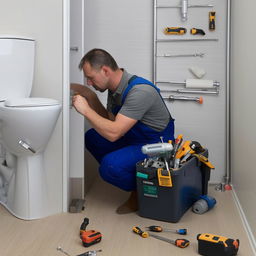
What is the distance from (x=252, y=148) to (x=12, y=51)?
1.32 m

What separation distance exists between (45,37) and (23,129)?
547 mm

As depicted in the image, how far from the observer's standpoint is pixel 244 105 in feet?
7.35

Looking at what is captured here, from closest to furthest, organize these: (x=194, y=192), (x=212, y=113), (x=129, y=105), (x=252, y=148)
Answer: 1. (x=252, y=148)
2. (x=129, y=105)
3. (x=194, y=192)
4. (x=212, y=113)

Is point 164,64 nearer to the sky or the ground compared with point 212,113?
nearer to the sky

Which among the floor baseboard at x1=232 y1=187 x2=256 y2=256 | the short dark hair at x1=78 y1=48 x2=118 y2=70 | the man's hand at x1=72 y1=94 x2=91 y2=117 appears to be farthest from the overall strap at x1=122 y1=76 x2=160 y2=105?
the floor baseboard at x1=232 y1=187 x2=256 y2=256

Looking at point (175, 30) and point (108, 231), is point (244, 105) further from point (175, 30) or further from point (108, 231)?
point (108, 231)

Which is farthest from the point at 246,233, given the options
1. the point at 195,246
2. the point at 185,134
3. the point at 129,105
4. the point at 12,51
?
the point at 12,51

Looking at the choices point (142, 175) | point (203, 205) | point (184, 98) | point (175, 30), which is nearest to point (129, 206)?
point (142, 175)

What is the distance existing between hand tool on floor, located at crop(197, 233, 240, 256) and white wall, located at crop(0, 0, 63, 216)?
2.88ft

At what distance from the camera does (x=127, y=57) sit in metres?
Answer: 2.94

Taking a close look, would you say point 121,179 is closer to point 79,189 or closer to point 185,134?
point 79,189

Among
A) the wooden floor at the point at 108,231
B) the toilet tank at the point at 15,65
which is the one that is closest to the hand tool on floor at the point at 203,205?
the wooden floor at the point at 108,231

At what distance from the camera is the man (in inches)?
86.0

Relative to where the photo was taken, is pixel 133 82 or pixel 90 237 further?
pixel 133 82
